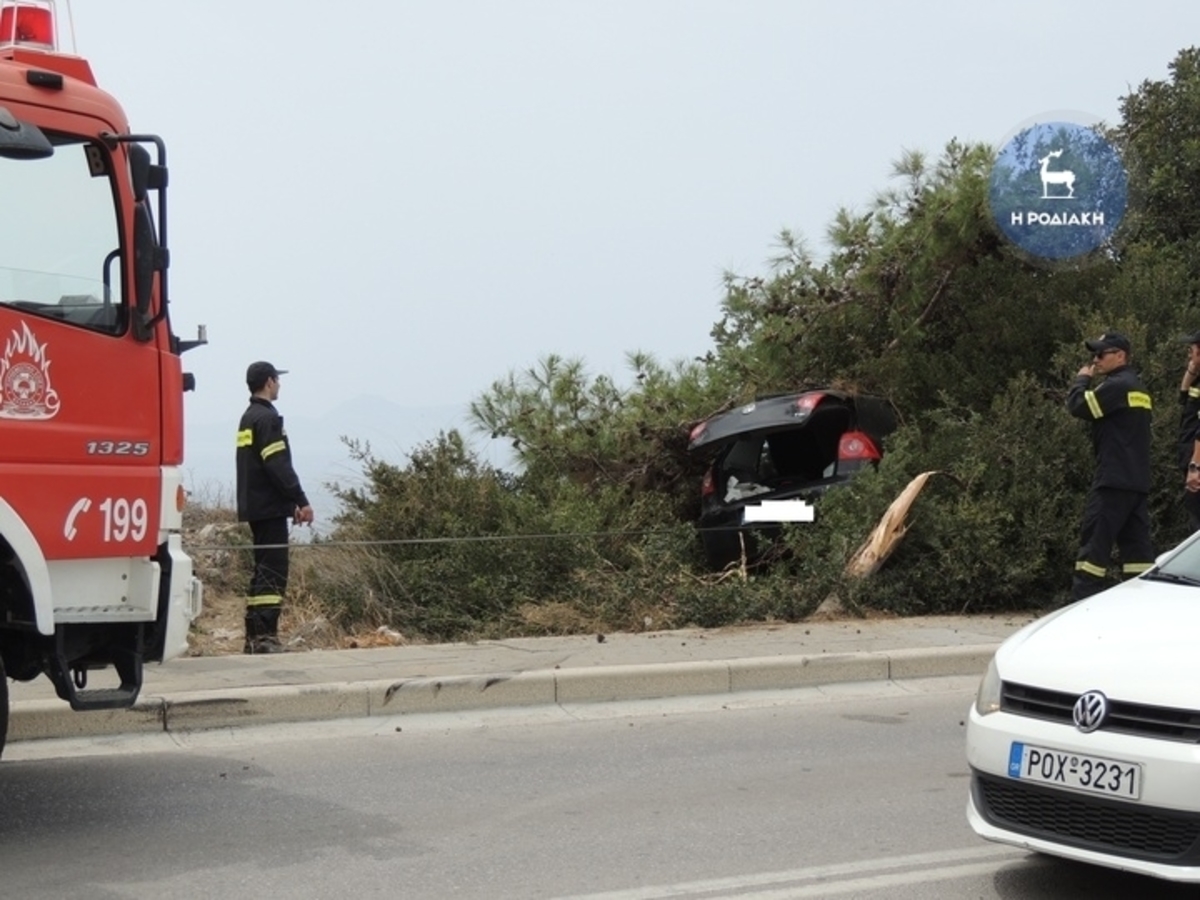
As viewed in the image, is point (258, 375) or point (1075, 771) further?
point (258, 375)

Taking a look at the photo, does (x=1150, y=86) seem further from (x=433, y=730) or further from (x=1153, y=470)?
(x=433, y=730)

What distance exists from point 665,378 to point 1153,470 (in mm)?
4388

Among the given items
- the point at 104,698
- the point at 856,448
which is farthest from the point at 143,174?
the point at 856,448

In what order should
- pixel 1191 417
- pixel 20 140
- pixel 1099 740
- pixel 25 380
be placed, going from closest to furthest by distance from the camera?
pixel 1099 740 < pixel 20 140 < pixel 25 380 < pixel 1191 417

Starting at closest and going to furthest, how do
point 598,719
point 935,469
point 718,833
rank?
point 718,833 → point 598,719 → point 935,469

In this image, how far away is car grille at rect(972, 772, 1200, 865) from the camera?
445cm

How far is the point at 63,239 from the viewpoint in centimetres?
604

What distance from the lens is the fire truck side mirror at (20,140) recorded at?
5.66 metres

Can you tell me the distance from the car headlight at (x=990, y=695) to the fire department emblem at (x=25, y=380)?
12.3 feet

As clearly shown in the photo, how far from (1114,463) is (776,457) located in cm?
328

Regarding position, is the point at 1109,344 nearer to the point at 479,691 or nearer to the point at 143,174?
the point at 479,691

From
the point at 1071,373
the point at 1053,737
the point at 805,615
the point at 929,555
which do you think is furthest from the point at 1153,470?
the point at 1053,737

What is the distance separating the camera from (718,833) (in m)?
5.93

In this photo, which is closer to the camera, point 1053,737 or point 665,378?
point 1053,737
